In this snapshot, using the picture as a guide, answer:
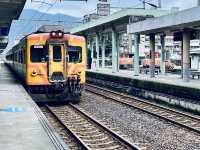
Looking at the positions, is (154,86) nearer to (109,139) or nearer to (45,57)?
(45,57)

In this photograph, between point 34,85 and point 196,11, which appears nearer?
point 34,85

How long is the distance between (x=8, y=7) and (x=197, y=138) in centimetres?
1712

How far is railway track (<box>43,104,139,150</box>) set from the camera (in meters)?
10.7

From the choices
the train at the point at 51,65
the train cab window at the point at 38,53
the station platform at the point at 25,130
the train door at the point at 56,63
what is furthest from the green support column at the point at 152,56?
the station platform at the point at 25,130

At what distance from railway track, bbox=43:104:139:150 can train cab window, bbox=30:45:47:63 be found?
300 centimetres

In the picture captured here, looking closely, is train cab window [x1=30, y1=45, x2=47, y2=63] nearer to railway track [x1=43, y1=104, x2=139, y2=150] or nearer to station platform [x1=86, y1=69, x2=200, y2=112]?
railway track [x1=43, y1=104, x2=139, y2=150]

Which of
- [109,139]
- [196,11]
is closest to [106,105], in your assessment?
[196,11]

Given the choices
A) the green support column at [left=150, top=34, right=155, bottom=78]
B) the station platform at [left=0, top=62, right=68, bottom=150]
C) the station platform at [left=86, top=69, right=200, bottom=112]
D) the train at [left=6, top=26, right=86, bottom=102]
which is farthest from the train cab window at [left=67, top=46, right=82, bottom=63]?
the green support column at [left=150, top=34, right=155, bottom=78]

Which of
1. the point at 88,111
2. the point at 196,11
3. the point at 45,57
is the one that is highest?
the point at 196,11

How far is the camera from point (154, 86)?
74.4ft

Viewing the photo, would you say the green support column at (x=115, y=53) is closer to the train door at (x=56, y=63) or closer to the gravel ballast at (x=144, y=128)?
the train door at (x=56, y=63)

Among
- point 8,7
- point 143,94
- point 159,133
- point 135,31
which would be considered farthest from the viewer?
point 135,31

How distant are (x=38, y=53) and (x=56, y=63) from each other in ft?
2.93

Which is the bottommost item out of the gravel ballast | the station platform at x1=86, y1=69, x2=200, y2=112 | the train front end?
the gravel ballast
